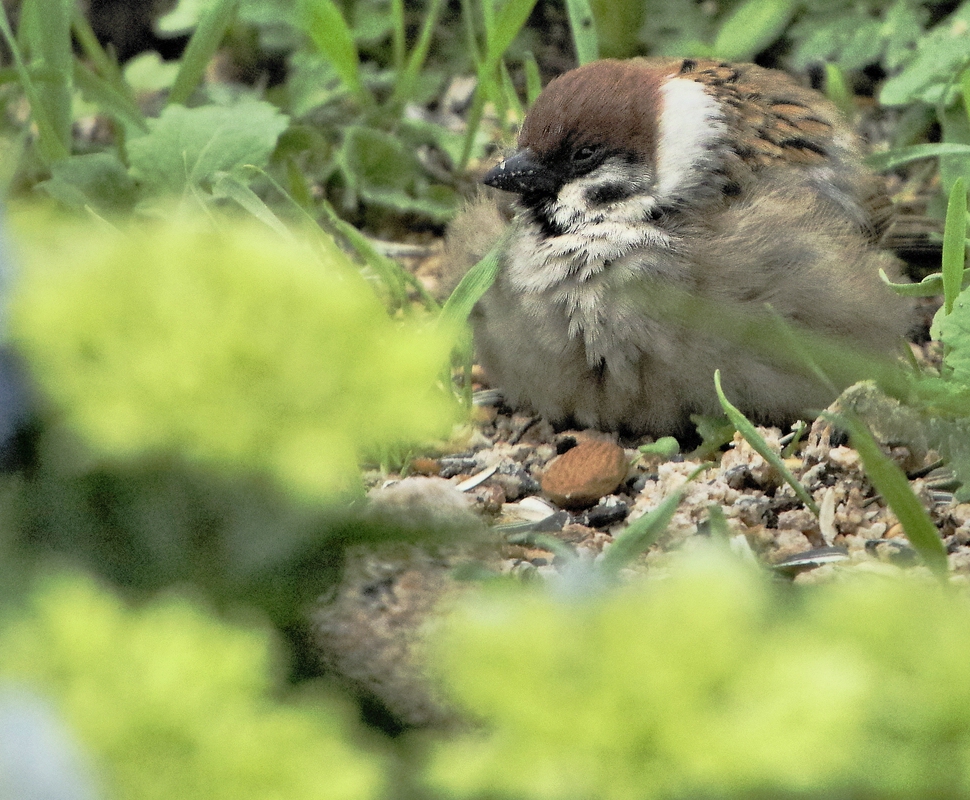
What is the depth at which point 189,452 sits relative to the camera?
56 cm

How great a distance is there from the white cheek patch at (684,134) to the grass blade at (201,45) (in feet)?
3.13

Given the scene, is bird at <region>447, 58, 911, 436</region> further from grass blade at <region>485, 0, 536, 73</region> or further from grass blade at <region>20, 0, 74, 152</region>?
grass blade at <region>20, 0, 74, 152</region>

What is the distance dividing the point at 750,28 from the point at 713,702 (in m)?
3.06

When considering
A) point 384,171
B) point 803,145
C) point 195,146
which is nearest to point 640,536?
point 803,145

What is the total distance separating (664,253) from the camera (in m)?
2.20

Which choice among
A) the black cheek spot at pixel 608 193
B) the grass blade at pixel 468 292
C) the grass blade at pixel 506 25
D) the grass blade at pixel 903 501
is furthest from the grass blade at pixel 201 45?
the grass blade at pixel 903 501

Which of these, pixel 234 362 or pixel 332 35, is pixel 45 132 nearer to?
pixel 332 35

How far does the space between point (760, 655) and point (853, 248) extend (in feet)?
6.61

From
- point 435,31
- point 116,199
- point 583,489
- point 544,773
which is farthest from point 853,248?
point 544,773

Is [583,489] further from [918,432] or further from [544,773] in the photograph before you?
[544,773]

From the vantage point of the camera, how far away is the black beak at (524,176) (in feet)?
7.66

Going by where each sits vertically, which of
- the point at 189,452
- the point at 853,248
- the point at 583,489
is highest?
the point at 189,452

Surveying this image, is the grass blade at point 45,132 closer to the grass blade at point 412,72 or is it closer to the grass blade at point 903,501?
the grass blade at point 412,72

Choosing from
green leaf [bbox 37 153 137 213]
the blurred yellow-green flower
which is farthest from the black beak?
the blurred yellow-green flower
